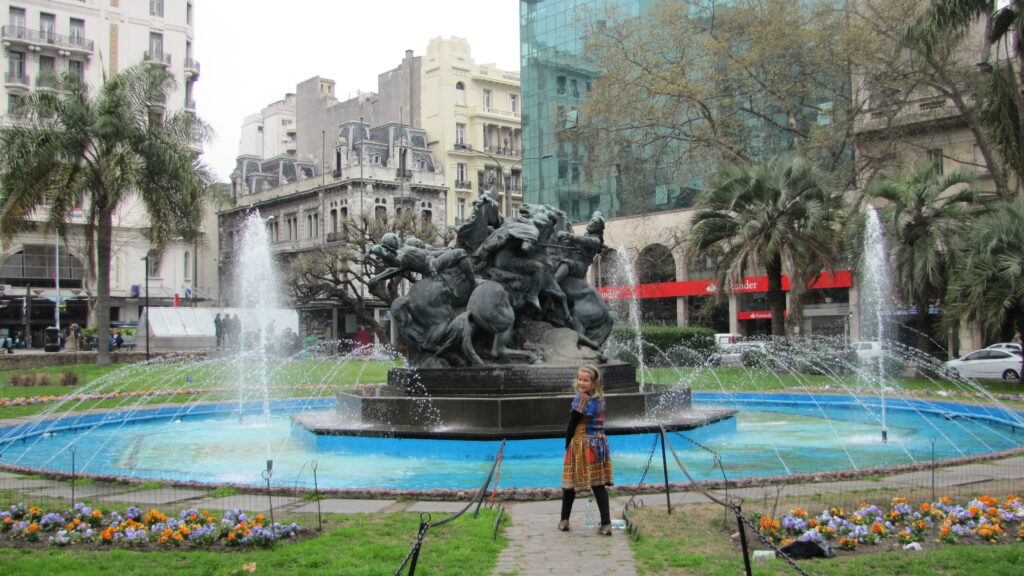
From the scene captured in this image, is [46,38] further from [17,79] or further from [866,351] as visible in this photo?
[866,351]

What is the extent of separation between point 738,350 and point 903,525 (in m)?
29.7

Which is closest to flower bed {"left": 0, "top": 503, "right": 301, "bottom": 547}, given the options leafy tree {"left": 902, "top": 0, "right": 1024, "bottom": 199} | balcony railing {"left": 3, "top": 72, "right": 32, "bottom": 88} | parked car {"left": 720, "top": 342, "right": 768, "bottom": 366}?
leafy tree {"left": 902, "top": 0, "right": 1024, "bottom": 199}

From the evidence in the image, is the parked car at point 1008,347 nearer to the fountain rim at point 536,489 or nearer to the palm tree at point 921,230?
the palm tree at point 921,230

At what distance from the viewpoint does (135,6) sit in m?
62.5

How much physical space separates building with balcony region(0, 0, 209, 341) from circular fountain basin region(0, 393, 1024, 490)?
44766 millimetres

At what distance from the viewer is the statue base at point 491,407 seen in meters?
12.5

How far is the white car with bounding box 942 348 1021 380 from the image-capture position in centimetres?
2547

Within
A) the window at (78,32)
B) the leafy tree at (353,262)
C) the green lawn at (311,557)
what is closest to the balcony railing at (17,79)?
the window at (78,32)

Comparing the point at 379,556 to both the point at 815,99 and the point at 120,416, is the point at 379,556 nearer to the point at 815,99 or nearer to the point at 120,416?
the point at 120,416

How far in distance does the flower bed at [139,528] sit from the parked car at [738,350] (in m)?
26.5

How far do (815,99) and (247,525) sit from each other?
1490 inches

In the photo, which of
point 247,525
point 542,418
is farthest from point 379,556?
point 542,418

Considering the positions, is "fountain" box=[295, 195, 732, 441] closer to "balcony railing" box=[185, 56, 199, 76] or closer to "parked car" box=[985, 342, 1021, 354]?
"parked car" box=[985, 342, 1021, 354]

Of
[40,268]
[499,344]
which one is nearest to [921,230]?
[499,344]
